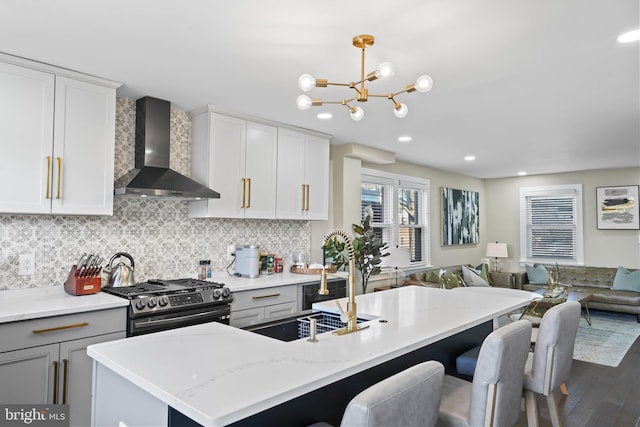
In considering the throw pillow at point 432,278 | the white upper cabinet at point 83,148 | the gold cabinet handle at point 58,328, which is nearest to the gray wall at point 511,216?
the throw pillow at point 432,278

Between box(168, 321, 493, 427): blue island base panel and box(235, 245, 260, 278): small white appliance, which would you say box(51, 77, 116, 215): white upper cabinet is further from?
box(168, 321, 493, 427): blue island base panel

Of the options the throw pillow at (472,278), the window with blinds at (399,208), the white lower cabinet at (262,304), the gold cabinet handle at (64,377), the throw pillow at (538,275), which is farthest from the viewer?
the throw pillow at (538,275)

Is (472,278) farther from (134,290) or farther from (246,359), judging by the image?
(246,359)

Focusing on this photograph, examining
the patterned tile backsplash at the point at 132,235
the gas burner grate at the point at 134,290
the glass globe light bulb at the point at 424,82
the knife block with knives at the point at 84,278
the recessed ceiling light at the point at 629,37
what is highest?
the recessed ceiling light at the point at 629,37

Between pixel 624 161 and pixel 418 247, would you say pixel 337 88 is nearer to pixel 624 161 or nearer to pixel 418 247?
pixel 418 247

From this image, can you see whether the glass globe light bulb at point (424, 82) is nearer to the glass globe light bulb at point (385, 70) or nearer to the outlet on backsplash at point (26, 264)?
the glass globe light bulb at point (385, 70)

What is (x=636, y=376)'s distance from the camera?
3924mm

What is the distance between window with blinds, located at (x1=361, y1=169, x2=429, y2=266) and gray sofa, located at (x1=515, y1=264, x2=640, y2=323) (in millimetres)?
2079

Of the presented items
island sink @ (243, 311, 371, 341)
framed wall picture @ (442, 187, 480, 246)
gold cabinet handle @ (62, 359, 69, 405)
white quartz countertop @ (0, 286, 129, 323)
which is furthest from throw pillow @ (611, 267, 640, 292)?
gold cabinet handle @ (62, 359, 69, 405)

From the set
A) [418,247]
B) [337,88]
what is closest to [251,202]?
[337,88]

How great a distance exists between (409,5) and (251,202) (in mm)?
2374

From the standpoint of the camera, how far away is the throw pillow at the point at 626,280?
6387mm

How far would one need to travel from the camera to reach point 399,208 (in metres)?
6.32

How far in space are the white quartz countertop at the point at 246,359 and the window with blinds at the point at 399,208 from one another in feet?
11.5
